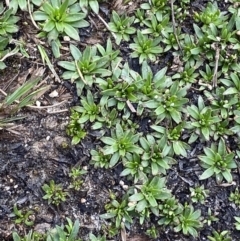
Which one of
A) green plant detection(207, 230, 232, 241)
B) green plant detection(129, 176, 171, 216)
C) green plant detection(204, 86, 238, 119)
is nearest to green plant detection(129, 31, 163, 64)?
green plant detection(204, 86, 238, 119)

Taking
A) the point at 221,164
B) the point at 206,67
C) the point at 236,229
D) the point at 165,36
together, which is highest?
the point at 165,36

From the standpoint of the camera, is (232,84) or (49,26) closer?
(49,26)

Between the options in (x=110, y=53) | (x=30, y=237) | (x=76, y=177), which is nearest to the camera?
(x=30, y=237)

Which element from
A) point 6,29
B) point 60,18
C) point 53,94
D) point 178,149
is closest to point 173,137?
point 178,149

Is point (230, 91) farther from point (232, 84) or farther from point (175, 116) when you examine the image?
point (175, 116)

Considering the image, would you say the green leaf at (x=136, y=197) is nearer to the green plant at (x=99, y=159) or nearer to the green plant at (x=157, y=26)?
the green plant at (x=99, y=159)

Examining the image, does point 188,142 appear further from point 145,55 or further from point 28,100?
point 28,100

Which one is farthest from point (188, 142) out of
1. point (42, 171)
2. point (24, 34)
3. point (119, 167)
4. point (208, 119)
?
point (24, 34)
